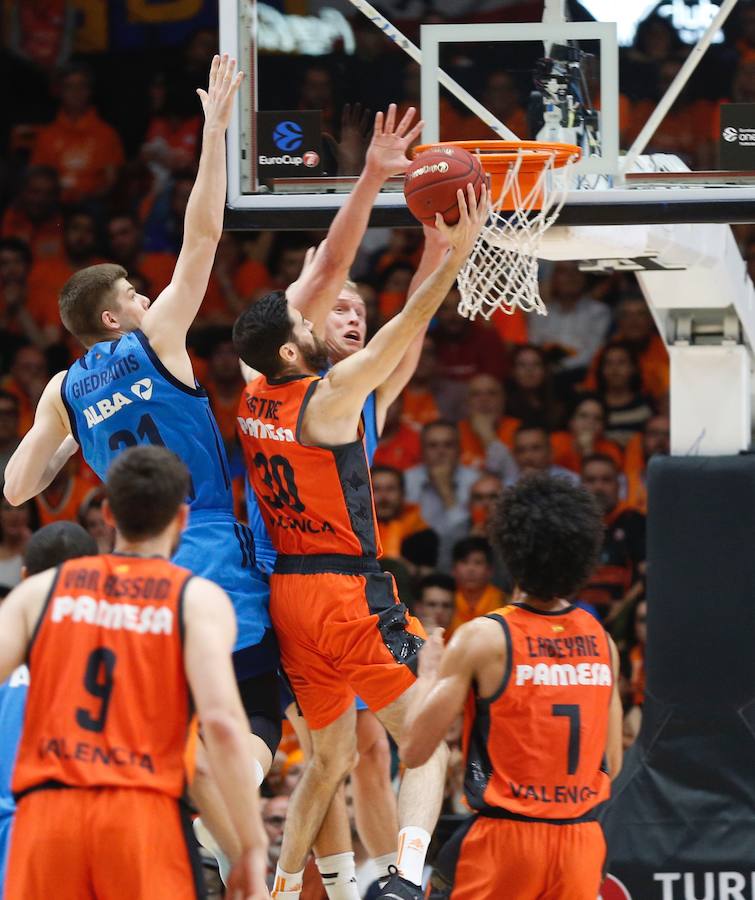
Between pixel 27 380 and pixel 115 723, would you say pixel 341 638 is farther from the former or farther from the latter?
pixel 27 380

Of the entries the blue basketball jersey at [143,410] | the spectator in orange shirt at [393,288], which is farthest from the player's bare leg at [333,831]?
the spectator in orange shirt at [393,288]

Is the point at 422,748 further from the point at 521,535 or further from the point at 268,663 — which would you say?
the point at 268,663

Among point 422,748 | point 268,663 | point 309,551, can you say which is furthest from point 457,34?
point 422,748

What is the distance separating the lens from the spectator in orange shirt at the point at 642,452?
9820 millimetres

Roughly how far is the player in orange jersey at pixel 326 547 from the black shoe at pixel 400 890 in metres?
0.01

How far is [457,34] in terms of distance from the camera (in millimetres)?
6664

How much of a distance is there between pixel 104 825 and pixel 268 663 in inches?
76.1

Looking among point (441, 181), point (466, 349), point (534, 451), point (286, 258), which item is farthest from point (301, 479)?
point (286, 258)

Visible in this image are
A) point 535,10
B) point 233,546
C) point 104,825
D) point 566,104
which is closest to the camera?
point 104,825

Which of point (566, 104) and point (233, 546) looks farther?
point (566, 104)

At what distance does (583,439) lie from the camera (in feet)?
33.1

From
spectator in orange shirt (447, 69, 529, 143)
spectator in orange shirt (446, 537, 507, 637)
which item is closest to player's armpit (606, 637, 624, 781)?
spectator in orange shirt (447, 69, 529, 143)

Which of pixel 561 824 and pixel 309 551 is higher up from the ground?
pixel 309 551

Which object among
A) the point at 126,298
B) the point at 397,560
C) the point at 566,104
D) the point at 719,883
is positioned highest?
the point at 566,104
